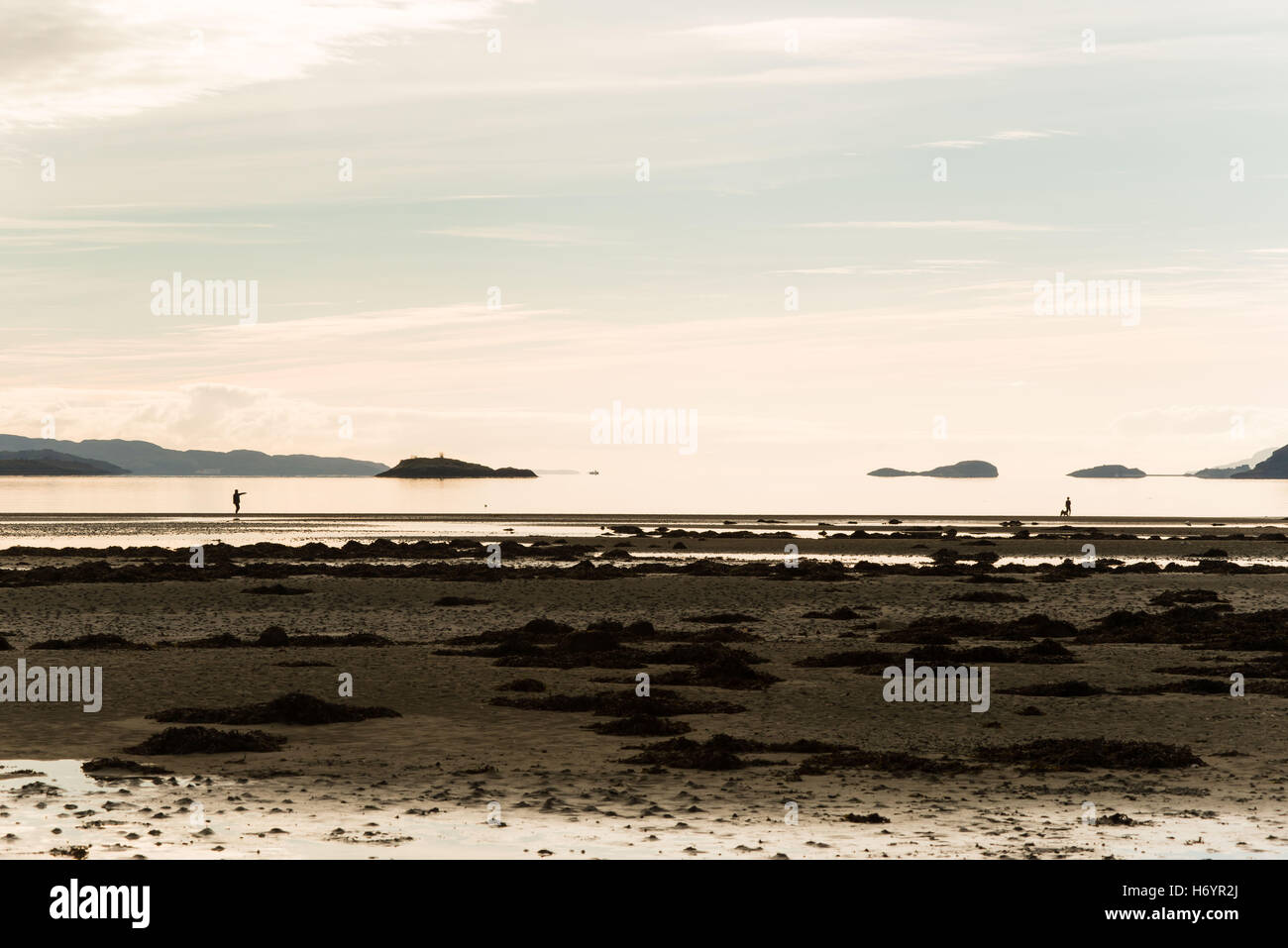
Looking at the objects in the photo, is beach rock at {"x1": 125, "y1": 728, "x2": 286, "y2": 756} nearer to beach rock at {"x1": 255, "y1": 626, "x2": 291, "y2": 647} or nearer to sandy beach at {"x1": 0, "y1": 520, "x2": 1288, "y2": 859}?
sandy beach at {"x1": 0, "y1": 520, "x2": 1288, "y2": 859}

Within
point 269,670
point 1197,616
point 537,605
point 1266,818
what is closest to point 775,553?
point 537,605

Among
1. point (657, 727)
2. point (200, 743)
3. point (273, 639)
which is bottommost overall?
point (657, 727)

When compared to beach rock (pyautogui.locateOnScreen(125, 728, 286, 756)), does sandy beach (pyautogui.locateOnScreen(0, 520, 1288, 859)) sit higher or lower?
lower

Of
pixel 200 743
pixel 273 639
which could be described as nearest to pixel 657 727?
pixel 200 743

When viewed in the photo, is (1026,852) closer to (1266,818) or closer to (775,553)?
(1266,818)

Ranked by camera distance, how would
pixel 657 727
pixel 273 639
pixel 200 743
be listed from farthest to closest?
1. pixel 273 639
2. pixel 657 727
3. pixel 200 743

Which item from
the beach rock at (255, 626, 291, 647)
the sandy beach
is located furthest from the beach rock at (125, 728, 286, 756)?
the beach rock at (255, 626, 291, 647)

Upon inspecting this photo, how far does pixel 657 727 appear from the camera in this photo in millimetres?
21797

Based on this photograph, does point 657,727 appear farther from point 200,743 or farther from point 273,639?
point 273,639

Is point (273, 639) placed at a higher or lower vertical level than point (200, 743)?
lower

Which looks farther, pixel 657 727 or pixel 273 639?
pixel 273 639

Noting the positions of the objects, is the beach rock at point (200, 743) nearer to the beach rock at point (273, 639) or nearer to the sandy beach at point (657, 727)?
the sandy beach at point (657, 727)

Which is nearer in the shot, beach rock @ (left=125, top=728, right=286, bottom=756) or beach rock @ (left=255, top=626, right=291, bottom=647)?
beach rock @ (left=125, top=728, right=286, bottom=756)

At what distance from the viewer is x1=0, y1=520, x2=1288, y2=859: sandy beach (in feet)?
48.2
